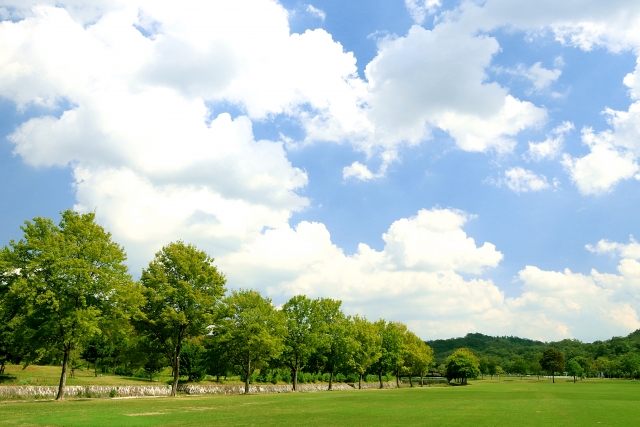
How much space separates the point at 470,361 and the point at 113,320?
11947cm

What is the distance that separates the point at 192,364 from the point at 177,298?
88.9ft

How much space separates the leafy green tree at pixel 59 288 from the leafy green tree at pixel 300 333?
121ft

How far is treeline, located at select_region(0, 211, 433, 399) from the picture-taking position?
40.0 m

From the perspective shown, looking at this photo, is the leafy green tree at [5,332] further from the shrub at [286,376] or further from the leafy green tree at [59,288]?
the shrub at [286,376]

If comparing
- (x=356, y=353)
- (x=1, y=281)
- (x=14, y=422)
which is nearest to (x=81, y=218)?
(x=1, y=281)

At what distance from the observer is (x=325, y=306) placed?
87.9 metres

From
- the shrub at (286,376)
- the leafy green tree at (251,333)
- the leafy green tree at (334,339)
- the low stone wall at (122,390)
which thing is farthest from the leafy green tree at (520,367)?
the leafy green tree at (251,333)

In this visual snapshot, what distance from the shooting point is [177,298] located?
53469 mm

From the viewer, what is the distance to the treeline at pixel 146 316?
40.0 m

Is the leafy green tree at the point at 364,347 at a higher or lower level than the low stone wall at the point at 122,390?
higher

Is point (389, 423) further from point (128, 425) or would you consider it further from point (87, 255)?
point (87, 255)

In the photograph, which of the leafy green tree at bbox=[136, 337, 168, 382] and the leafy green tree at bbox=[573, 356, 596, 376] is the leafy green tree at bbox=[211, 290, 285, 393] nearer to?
the leafy green tree at bbox=[136, 337, 168, 382]

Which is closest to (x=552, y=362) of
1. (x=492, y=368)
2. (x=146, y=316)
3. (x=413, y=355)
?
(x=492, y=368)

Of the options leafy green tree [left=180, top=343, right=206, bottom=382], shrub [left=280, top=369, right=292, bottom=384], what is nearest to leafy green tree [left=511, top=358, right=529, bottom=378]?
shrub [left=280, top=369, right=292, bottom=384]
